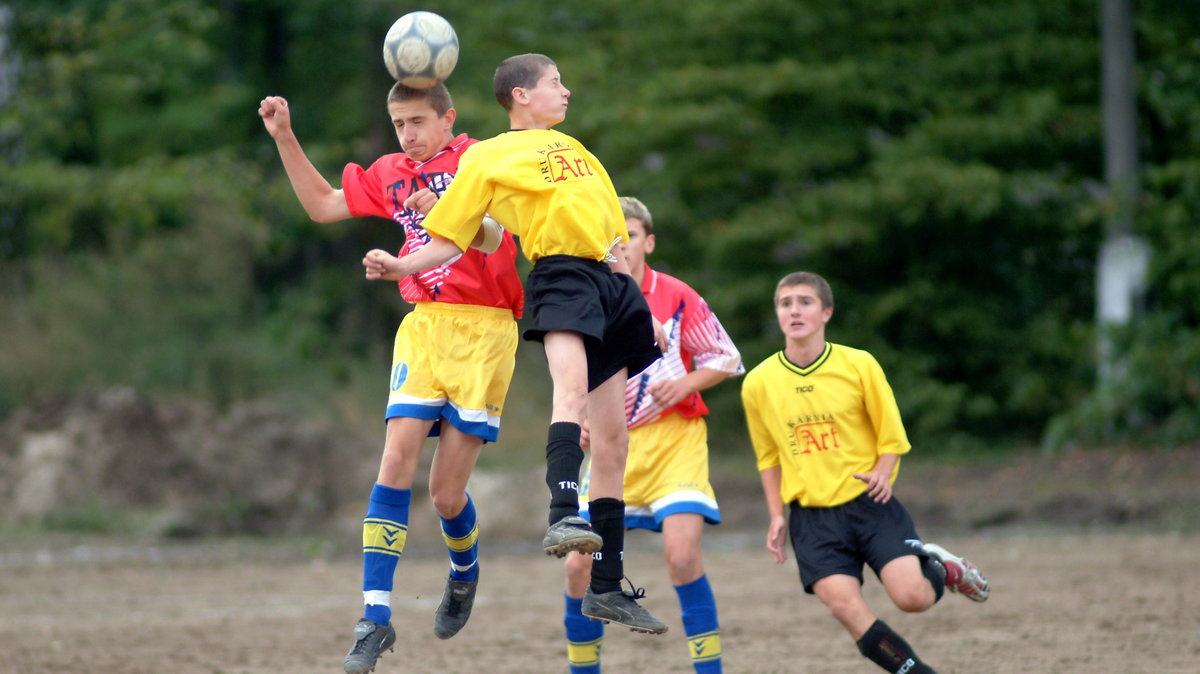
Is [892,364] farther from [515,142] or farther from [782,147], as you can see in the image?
[515,142]

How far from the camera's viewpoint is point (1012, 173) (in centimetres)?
1681

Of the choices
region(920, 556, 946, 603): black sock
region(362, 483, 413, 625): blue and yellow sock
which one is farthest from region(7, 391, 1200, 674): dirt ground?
region(362, 483, 413, 625): blue and yellow sock

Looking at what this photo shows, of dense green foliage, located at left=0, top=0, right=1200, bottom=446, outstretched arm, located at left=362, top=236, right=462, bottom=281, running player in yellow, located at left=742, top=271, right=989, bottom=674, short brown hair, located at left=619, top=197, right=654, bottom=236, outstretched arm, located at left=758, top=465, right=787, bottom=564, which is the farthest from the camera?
dense green foliage, located at left=0, top=0, right=1200, bottom=446

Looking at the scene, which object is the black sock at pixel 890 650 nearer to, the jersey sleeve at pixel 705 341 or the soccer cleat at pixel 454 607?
the jersey sleeve at pixel 705 341

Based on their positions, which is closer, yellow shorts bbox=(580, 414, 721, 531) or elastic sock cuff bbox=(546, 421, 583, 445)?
elastic sock cuff bbox=(546, 421, 583, 445)

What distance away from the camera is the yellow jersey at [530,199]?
5285mm

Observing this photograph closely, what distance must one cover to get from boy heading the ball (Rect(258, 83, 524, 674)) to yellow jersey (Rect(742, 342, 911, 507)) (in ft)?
4.12

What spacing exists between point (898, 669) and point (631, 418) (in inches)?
64.6

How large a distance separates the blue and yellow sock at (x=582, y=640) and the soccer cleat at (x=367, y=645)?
1067mm

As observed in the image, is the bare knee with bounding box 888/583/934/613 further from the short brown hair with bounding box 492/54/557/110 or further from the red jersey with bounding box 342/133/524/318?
the short brown hair with bounding box 492/54/557/110

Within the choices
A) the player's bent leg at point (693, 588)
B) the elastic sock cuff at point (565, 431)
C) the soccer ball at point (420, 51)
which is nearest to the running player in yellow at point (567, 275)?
the elastic sock cuff at point (565, 431)

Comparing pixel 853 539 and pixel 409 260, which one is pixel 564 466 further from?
pixel 853 539

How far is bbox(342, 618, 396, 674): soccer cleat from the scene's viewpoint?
5309 millimetres

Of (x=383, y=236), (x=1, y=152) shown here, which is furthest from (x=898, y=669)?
(x=383, y=236)
